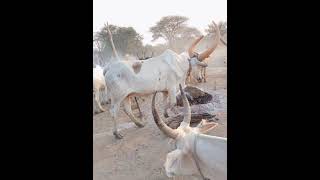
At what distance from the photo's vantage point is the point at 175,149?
199 centimetres

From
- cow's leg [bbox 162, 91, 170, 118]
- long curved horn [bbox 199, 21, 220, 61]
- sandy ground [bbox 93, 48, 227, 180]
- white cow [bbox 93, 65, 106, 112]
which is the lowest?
sandy ground [bbox 93, 48, 227, 180]

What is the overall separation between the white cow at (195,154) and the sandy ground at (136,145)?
73 centimetres

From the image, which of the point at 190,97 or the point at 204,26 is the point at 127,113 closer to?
the point at 190,97

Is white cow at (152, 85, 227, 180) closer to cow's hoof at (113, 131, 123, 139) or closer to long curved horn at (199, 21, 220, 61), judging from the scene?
long curved horn at (199, 21, 220, 61)

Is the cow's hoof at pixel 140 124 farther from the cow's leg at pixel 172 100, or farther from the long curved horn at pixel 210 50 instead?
the long curved horn at pixel 210 50

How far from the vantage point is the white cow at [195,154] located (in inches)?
72.2

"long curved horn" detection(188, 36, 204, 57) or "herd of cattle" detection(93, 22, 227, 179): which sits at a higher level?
"long curved horn" detection(188, 36, 204, 57)

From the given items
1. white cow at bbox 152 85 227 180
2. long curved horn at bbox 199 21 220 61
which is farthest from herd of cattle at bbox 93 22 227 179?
white cow at bbox 152 85 227 180

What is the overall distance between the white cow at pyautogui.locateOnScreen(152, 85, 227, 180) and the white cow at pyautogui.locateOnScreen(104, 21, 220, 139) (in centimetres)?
140

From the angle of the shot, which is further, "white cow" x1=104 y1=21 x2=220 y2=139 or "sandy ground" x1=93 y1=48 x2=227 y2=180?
"white cow" x1=104 y1=21 x2=220 y2=139

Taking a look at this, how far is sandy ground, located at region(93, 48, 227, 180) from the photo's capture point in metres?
3.00

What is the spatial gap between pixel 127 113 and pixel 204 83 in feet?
2.40

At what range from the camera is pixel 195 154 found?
1.92m
